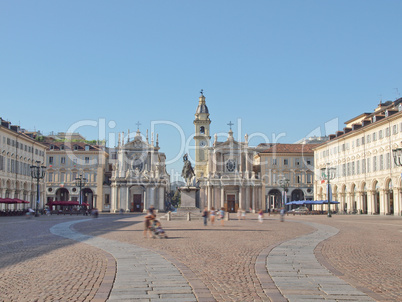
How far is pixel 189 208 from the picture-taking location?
180 ft

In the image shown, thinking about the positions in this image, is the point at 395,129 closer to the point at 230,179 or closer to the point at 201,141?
the point at 230,179

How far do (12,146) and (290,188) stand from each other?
5515cm

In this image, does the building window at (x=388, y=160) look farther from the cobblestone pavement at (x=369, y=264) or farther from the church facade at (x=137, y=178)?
the church facade at (x=137, y=178)

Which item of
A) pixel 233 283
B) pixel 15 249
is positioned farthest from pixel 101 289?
pixel 15 249

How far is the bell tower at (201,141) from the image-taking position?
114 metres

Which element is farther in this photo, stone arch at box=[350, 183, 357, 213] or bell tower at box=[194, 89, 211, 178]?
bell tower at box=[194, 89, 211, 178]

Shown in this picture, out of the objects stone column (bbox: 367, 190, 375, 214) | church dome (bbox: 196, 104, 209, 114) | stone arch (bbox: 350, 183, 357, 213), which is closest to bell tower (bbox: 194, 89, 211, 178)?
church dome (bbox: 196, 104, 209, 114)

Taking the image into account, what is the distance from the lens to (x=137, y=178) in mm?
103125

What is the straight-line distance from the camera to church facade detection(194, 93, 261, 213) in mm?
103000

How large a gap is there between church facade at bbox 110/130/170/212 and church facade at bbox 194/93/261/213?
9349 mm

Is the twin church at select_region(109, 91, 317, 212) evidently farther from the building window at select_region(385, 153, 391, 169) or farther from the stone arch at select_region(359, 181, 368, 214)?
the building window at select_region(385, 153, 391, 169)

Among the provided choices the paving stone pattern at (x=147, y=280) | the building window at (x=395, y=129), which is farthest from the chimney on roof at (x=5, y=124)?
the paving stone pattern at (x=147, y=280)

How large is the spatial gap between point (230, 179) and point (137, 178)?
64.1 ft

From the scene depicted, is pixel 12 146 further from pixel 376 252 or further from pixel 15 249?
A: pixel 376 252
